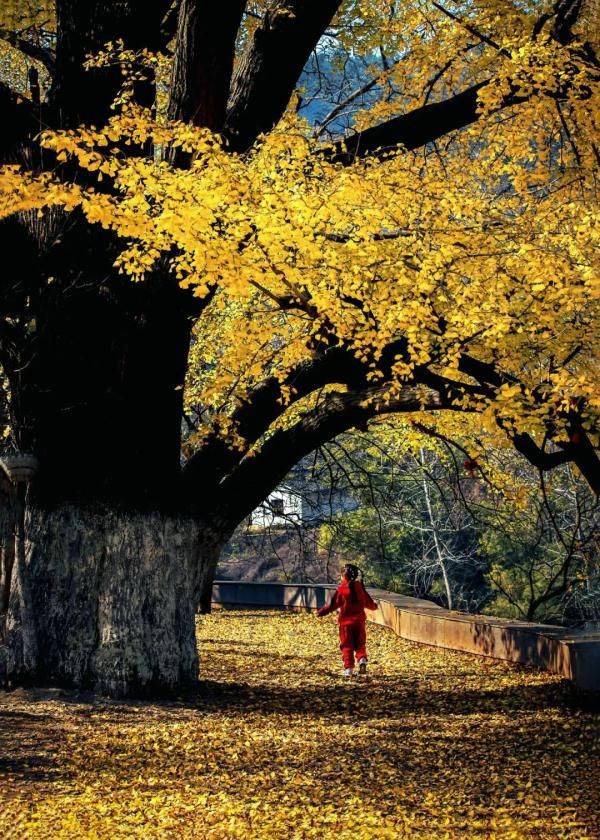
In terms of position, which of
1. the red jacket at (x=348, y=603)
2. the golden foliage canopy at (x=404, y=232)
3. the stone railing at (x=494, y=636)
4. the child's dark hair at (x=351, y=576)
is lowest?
the stone railing at (x=494, y=636)

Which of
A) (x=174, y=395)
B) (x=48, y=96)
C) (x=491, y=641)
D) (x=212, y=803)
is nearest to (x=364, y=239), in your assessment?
(x=174, y=395)

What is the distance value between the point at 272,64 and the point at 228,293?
2.23 m

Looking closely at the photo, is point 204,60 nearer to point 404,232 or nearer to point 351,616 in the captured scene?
point 404,232

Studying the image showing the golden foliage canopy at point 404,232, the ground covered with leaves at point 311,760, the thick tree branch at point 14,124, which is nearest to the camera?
the ground covered with leaves at point 311,760

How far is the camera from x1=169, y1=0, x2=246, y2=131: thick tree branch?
9.17m

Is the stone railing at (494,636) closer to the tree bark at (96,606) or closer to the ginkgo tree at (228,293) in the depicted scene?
the ginkgo tree at (228,293)

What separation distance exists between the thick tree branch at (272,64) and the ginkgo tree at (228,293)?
2 cm

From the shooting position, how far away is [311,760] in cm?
830

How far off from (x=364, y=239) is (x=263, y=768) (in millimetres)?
4181

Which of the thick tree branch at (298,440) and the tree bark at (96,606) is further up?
the thick tree branch at (298,440)

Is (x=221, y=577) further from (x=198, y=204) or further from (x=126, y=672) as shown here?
(x=198, y=204)

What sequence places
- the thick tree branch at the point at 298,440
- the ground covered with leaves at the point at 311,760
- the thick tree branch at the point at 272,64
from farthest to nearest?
the thick tree branch at the point at 298,440, the thick tree branch at the point at 272,64, the ground covered with leaves at the point at 311,760

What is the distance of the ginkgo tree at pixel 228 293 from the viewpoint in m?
8.98

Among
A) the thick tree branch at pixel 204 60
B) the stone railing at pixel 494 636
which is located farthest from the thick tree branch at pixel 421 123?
the stone railing at pixel 494 636
